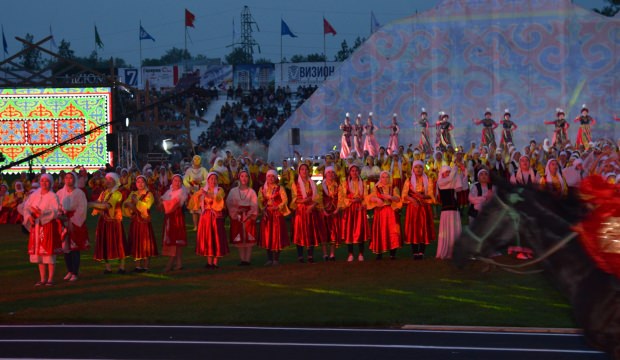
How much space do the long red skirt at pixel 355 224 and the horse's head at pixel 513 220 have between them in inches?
435

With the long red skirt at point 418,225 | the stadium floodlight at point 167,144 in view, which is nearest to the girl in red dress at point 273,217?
the long red skirt at point 418,225

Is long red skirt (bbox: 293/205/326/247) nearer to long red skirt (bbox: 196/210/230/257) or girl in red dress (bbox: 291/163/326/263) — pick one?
girl in red dress (bbox: 291/163/326/263)

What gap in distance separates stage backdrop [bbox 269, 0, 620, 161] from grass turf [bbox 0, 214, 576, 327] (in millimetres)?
26573

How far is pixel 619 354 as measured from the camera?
6.71 meters

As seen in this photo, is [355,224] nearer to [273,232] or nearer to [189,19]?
[273,232]

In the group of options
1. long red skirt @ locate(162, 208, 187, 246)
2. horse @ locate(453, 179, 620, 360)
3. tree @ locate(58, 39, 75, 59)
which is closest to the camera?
horse @ locate(453, 179, 620, 360)

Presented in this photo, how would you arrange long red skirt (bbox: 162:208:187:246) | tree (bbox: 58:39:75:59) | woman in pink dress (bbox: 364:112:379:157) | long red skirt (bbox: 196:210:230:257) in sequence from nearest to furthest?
1. long red skirt (bbox: 162:208:187:246)
2. long red skirt (bbox: 196:210:230:257)
3. woman in pink dress (bbox: 364:112:379:157)
4. tree (bbox: 58:39:75:59)

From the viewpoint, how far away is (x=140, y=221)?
685 inches

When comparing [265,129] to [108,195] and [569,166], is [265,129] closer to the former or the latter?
[569,166]

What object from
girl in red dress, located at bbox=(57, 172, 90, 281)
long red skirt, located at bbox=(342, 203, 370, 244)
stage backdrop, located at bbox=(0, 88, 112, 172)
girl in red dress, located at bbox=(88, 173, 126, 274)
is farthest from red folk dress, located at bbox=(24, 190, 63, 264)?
stage backdrop, located at bbox=(0, 88, 112, 172)

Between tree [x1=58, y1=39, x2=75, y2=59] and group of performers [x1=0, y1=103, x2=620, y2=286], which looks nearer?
group of performers [x1=0, y1=103, x2=620, y2=286]

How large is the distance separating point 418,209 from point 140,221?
206 inches

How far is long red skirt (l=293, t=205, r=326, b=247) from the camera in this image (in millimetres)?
18516

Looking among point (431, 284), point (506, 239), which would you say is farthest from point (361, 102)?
point (506, 239)
